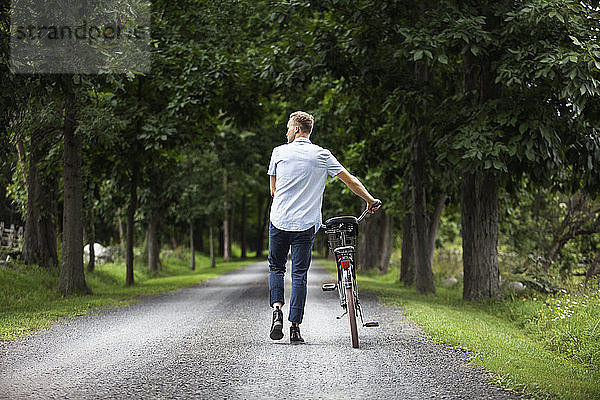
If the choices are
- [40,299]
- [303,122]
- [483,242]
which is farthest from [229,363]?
[483,242]

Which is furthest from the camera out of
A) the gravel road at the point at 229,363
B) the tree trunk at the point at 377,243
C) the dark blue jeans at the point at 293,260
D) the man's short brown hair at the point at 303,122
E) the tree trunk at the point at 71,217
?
the tree trunk at the point at 377,243

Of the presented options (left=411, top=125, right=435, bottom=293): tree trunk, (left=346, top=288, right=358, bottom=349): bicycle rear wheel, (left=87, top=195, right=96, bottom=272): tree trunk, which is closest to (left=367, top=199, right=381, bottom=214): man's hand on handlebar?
(left=346, top=288, right=358, bottom=349): bicycle rear wheel

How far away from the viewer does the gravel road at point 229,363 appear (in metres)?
4.97

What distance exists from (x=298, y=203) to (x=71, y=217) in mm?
8506

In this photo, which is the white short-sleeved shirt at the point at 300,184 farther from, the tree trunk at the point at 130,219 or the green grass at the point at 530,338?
the tree trunk at the point at 130,219

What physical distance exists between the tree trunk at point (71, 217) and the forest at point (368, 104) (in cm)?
3

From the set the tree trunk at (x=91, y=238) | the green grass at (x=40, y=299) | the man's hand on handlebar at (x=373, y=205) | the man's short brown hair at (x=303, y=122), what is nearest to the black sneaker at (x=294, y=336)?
the man's hand on handlebar at (x=373, y=205)

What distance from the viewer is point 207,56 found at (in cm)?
1520

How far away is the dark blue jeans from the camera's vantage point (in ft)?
22.1

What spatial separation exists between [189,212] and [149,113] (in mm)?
16599

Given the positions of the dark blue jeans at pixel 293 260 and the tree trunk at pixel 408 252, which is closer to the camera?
the dark blue jeans at pixel 293 260

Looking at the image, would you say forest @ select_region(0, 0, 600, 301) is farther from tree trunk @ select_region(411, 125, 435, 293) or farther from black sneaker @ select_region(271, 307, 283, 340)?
black sneaker @ select_region(271, 307, 283, 340)

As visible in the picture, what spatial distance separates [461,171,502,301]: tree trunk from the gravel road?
4.84 meters

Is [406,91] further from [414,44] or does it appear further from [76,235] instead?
[76,235]
